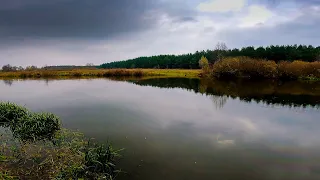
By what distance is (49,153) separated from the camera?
9.88m

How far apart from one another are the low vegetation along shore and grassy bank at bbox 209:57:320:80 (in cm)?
4923

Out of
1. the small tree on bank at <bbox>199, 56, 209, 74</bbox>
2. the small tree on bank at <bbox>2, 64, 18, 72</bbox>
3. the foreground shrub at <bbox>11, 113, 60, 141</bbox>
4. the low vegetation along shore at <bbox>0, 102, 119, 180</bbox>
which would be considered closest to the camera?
the low vegetation along shore at <bbox>0, 102, 119, 180</bbox>

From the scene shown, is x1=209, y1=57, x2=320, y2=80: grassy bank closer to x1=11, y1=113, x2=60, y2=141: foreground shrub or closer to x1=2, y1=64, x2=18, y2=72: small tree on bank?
x1=11, y1=113, x2=60, y2=141: foreground shrub

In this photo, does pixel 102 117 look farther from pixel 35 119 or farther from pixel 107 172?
pixel 107 172

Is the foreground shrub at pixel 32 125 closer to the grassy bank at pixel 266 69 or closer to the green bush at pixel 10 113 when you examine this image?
the green bush at pixel 10 113

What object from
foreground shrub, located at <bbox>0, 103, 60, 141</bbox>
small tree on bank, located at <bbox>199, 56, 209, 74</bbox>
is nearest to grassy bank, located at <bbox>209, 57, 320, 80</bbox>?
small tree on bank, located at <bbox>199, 56, 209, 74</bbox>

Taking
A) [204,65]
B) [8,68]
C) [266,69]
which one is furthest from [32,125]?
[8,68]

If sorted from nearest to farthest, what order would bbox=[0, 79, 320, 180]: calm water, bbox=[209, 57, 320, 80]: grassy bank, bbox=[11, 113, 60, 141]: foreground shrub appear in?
1. bbox=[0, 79, 320, 180]: calm water
2. bbox=[11, 113, 60, 141]: foreground shrub
3. bbox=[209, 57, 320, 80]: grassy bank

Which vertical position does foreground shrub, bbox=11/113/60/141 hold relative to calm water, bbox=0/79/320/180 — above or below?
above

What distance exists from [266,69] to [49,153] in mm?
53328

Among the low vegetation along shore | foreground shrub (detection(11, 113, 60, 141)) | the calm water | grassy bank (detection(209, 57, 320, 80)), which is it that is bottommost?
the calm water

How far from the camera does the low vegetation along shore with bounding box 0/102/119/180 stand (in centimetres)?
809

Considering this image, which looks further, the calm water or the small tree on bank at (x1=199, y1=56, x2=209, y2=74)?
the small tree on bank at (x1=199, y1=56, x2=209, y2=74)

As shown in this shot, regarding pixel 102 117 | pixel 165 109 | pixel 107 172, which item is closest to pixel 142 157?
pixel 107 172
